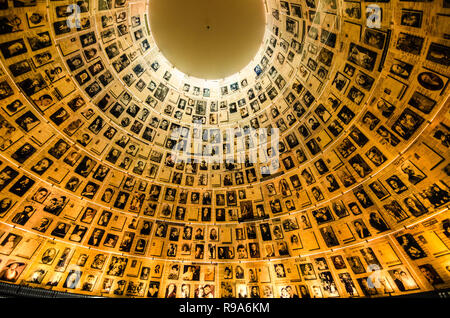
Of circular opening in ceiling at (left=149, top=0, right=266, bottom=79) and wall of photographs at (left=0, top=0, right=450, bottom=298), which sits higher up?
circular opening in ceiling at (left=149, top=0, right=266, bottom=79)

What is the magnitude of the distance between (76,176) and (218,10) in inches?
487

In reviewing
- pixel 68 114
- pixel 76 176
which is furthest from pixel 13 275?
pixel 68 114

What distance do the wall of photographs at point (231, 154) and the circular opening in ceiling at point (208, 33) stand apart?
68 centimetres

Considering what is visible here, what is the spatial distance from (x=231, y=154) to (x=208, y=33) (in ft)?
25.7

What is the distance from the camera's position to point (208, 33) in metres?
14.0

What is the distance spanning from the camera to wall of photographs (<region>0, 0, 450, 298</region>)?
8.76 m

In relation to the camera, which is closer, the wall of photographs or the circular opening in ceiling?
the wall of photographs

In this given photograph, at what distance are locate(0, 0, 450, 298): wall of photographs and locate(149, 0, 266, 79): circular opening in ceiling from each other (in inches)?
26.7

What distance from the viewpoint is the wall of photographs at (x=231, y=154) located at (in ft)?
28.7

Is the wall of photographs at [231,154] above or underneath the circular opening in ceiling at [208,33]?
underneath

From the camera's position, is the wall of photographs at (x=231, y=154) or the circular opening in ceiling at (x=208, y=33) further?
the circular opening in ceiling at (x=208, y=33)

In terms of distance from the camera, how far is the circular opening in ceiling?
1309cm

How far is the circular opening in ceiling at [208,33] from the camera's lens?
43.0ft
